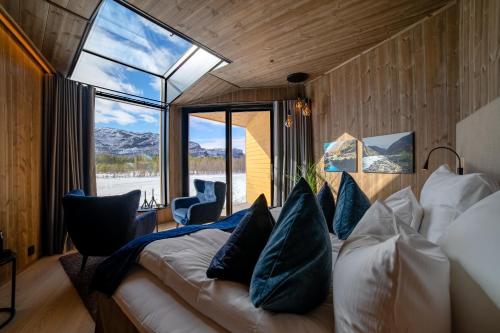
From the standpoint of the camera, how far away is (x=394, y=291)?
0.50 m

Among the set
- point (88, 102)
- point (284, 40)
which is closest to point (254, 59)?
point (284, 40)

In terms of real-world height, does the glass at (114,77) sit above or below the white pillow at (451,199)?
above

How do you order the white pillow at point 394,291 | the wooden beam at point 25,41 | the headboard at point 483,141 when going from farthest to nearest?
the wooden beam at point 25,41, the headboard at point 483,141, the white pillow at point 394,291

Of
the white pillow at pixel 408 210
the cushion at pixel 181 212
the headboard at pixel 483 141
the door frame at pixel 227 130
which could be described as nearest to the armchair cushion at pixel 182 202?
the cushion at pixel 181 212

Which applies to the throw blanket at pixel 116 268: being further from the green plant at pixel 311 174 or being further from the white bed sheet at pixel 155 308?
the green plant at pixel 311 174

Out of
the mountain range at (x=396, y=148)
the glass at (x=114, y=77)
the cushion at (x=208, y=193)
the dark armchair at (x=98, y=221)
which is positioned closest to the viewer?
the dark armchair at (x=98, y=221)

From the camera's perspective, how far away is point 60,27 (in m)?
2.33

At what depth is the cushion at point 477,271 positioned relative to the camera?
53cm

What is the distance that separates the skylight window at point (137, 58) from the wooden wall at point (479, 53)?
2733 millimetres

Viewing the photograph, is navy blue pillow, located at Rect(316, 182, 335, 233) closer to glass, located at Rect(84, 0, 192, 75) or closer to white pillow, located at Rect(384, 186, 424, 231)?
white pillow, located at Rect(384, 186, 424, 231)

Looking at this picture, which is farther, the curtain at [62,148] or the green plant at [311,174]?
the green plant at [311,174]

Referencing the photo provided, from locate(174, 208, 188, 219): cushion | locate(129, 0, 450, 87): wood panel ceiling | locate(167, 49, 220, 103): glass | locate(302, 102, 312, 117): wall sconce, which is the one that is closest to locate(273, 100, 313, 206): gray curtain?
locate(302, 102, 312, 117): wall sconce

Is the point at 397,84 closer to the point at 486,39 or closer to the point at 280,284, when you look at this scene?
the point at 486,39

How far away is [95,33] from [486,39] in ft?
13.7
